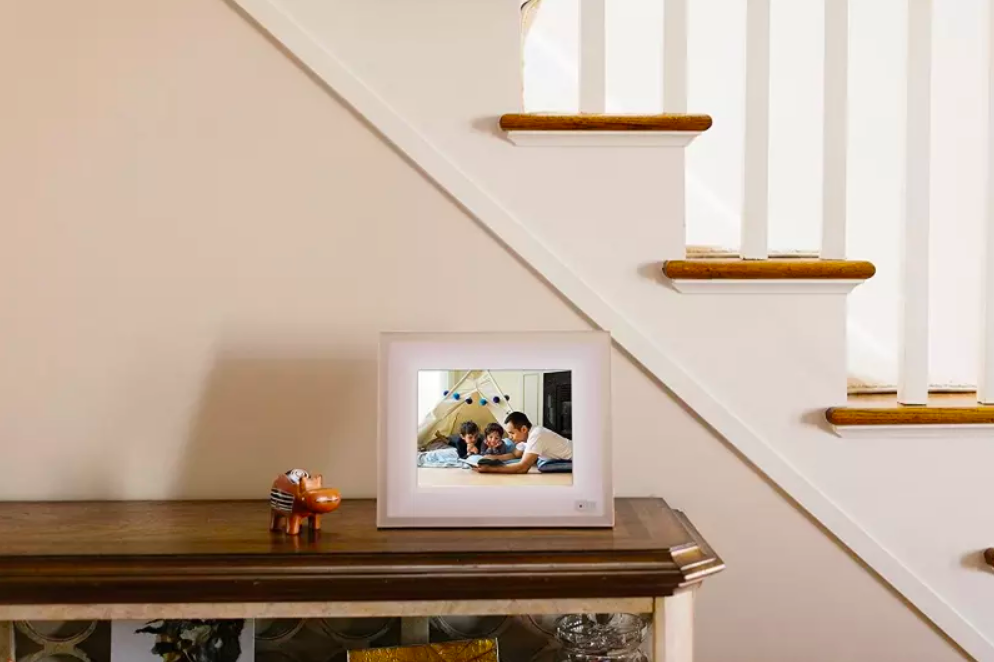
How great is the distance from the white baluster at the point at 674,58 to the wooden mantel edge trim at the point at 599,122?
0.16 feet

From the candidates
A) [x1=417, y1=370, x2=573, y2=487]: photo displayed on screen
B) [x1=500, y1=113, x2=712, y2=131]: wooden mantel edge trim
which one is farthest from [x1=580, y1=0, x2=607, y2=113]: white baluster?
[x1=417, y1=370, x2=573, y2=487]: photo displayed on screen

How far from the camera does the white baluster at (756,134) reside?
1313 millimetres

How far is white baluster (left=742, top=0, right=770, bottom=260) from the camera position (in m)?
1.31

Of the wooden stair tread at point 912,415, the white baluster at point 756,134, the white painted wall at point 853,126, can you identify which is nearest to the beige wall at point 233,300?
the wooden stair tread at point 912,415

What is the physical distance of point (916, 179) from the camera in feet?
4.35

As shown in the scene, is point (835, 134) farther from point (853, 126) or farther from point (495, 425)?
point (495, 425)

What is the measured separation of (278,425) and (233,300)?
184mm

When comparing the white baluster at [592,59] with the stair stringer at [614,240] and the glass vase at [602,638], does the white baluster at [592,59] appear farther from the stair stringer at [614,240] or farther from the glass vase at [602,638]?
the glass vase at [602,638]

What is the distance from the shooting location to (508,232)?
131cm

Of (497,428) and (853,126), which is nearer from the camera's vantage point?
(497,428)

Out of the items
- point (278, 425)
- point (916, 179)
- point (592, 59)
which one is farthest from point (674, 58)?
point (278, 425)

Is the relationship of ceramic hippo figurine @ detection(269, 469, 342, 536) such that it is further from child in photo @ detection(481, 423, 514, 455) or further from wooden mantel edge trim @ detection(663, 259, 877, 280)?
wooden mantel edge trim @ detection(663, 259, 877, 280)

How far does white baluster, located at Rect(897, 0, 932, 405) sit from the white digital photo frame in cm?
48

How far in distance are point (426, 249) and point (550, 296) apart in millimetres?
184
